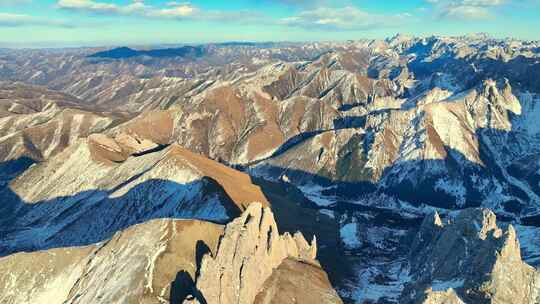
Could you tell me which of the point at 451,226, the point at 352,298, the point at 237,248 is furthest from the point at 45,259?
the point at 451,226

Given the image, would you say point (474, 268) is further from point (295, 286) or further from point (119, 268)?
point (119, 268)

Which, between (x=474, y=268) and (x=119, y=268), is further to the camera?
(x=474, y=268)

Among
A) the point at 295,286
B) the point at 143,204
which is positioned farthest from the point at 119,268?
the point at 143,204

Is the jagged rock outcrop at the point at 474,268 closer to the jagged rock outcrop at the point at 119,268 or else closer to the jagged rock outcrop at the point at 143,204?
the jagged rock outcrop at the point at 119,268

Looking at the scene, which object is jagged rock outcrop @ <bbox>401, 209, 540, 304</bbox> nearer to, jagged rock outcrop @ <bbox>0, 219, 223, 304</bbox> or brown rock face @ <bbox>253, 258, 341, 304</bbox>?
brown rock face @ <bbox>253, 258, 341, 304</bbox>

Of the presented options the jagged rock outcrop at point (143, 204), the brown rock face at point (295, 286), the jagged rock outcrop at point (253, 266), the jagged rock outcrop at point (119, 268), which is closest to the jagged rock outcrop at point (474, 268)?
the brown rock face at point (295, 286)
